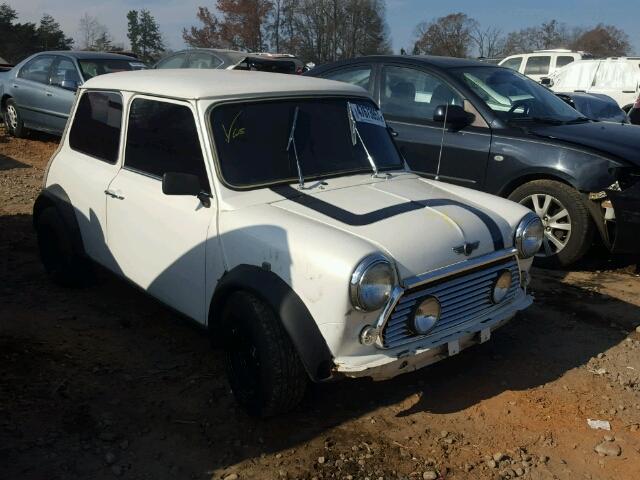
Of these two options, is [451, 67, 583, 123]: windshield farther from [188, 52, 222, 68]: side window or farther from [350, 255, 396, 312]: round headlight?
[188, 52, 222, 68]: side window

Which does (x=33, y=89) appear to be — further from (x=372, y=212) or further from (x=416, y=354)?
(x=416, y=354)

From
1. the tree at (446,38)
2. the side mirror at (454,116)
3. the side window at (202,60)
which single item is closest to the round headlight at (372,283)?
the side mirror at (454,116)

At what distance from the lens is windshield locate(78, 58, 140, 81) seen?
34.2 feet

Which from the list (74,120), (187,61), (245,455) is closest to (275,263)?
(245,455)

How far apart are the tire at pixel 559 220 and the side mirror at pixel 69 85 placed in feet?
24.2

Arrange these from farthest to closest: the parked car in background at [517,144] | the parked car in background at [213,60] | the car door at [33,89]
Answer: the parked car in background at [213,60]
the car door at [33,89]
the parked car in background at [517,144]

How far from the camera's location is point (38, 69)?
1112cm

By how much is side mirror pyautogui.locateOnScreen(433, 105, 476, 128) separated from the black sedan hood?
1.87ft

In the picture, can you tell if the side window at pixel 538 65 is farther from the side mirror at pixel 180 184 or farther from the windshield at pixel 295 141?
the side mirror at pixel 180 184

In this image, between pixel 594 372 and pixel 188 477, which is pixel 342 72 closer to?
pixel 594 372

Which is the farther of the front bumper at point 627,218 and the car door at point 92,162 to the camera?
the front bumper at point 627,218

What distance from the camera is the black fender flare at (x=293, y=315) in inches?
117

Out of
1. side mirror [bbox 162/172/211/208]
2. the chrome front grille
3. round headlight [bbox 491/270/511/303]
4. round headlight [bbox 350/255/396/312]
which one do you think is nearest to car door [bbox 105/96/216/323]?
side mirror [bbox 162/172/211/208]

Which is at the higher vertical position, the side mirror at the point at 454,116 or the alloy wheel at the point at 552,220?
the side mirror at the point at 454,116
